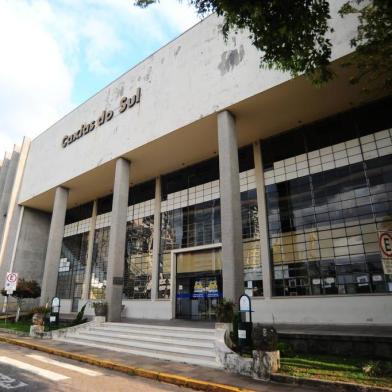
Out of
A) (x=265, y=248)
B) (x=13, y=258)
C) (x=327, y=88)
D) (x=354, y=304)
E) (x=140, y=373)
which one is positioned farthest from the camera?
(x=13, y=258)

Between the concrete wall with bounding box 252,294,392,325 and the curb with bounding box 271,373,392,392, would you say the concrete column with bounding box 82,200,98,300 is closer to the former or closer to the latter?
the concrete wall with bounding box 252,294,392,325

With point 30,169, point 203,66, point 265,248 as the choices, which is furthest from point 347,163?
point 30,169

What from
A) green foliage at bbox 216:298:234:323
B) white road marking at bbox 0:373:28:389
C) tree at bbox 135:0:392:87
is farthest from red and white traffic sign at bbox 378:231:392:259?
white road marking at bbox 0:373:28:389

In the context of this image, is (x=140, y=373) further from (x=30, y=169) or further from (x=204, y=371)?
(x=30, y=169)

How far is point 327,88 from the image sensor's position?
1375 cm

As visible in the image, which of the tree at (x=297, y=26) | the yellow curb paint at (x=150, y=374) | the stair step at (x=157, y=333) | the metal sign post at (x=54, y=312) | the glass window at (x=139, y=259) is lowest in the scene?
the yellow curb paint at (x=150, y=374)

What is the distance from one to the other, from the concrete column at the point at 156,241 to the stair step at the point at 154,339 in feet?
16.7

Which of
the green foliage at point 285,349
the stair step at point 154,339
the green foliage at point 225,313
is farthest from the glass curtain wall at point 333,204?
the stair step at point 154,339

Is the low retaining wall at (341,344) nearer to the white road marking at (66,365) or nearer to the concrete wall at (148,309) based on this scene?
the white road marking at (66,365)

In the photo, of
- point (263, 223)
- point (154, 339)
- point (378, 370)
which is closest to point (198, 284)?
point (263, 223)

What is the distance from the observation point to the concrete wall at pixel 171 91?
47.5 feet

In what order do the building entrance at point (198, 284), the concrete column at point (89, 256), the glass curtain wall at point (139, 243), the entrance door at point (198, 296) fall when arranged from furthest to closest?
the concrete column at point (89, 256) < the glass curtain wall at point (139, 243) < the building entrance at point (198, 284) < the entrance door at point (198, 296)

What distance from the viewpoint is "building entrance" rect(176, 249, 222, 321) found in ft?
56.7

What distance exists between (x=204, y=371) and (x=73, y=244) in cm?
2199
